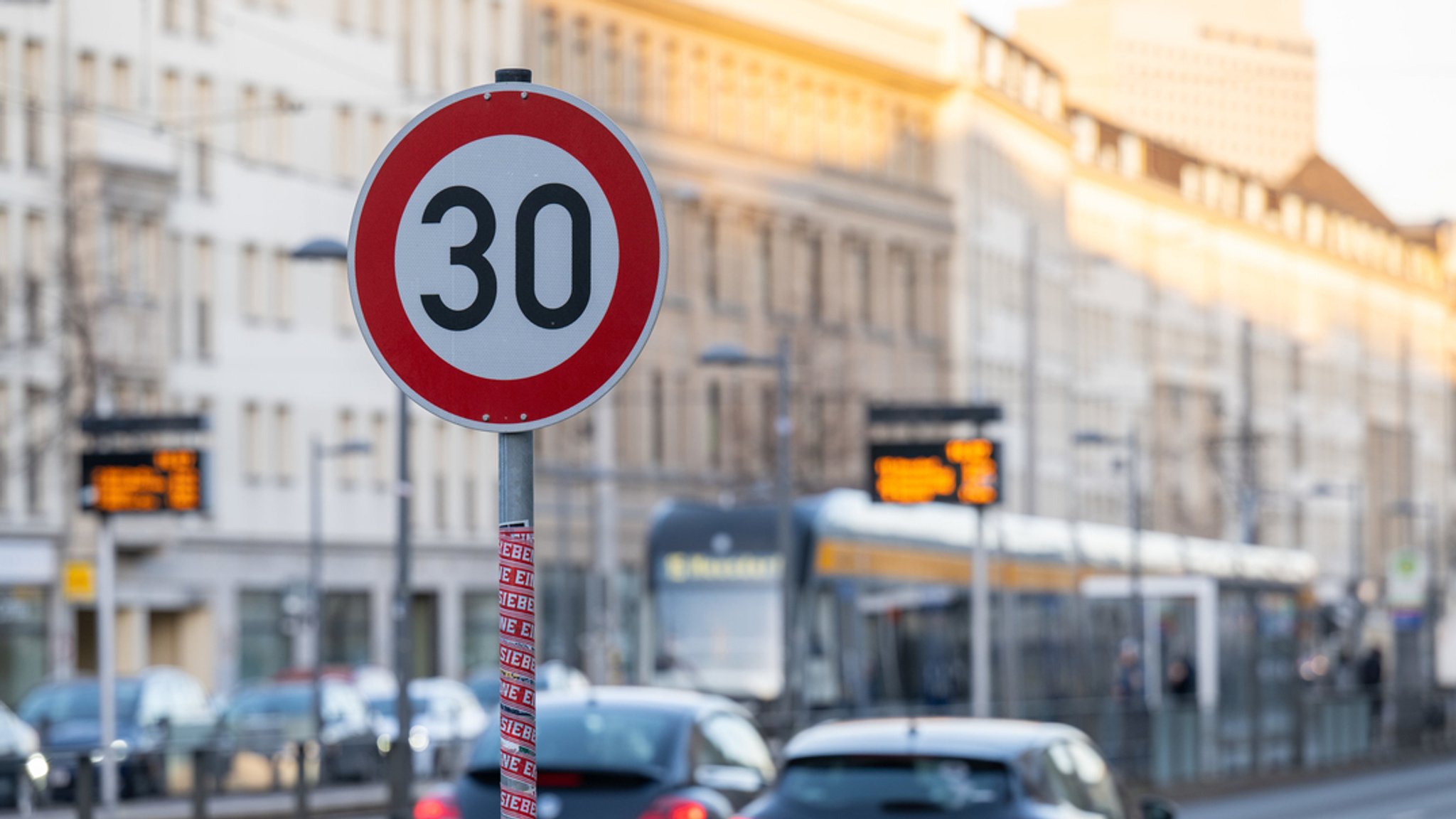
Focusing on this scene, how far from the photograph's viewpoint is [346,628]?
65.0 meters

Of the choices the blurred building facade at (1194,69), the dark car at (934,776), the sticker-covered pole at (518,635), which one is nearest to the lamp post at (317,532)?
the dark car at (934,776)

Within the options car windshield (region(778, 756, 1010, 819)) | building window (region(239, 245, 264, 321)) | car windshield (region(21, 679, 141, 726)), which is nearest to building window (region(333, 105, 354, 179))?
building window (region(239, 245, 264, 321))

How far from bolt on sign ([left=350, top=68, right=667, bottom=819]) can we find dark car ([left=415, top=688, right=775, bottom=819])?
8.59m

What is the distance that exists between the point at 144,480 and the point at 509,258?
2433 centimetres

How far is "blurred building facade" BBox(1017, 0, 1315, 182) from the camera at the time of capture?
143 metres

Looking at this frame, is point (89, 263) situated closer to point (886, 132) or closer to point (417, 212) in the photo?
point (886, 132)

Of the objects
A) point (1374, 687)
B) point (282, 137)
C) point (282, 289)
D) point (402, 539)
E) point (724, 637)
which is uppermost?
point (282, 137)

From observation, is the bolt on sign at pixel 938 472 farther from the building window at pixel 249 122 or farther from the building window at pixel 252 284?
the building window at pixel 252 284

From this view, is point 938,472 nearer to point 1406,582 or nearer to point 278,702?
point 278,702

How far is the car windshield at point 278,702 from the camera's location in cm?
4016

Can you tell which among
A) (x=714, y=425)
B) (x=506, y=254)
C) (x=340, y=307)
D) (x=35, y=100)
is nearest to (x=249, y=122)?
(x=340, y=307)

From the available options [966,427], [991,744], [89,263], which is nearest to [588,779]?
[991,744]

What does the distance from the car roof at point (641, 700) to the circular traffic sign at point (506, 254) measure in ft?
30.8

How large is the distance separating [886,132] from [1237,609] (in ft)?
125
